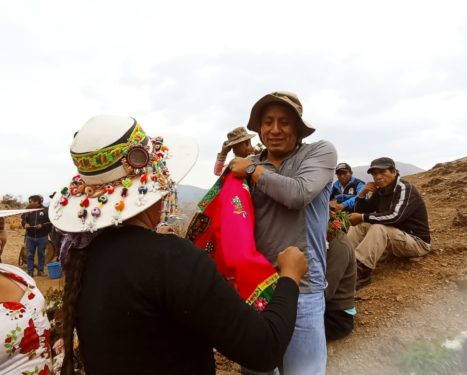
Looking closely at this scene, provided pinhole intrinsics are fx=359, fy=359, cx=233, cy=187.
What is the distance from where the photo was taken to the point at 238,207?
203cm

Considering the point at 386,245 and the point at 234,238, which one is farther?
the point at 386,245

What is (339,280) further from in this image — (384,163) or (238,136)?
(384,163)

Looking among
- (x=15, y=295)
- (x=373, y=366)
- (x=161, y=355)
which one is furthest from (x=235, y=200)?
(x=373, y=366)

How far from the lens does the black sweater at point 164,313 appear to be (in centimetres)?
112

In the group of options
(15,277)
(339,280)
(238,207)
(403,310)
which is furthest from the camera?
(403,310)

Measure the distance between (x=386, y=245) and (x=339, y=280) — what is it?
76.8 inches

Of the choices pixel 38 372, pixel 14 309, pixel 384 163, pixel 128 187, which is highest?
pixel 128 187

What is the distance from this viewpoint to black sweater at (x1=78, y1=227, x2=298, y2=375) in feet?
3.67

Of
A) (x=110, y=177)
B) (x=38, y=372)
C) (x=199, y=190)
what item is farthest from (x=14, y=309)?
(x=199, y=190)

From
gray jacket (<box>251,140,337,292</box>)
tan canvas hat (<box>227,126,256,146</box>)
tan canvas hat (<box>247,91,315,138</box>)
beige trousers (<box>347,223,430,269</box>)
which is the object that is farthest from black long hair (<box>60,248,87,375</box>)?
beige trousers (<box>347,223,430,269</box>)

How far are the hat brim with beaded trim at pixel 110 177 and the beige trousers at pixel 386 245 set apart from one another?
4.05 meters

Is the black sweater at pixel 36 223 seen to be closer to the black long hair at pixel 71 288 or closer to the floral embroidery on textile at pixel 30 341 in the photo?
the floral embroidery on textile at pixel 30 341

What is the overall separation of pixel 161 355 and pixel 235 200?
1.01 meters

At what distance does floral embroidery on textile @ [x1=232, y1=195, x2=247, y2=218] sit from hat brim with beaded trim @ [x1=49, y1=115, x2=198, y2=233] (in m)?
0.64
